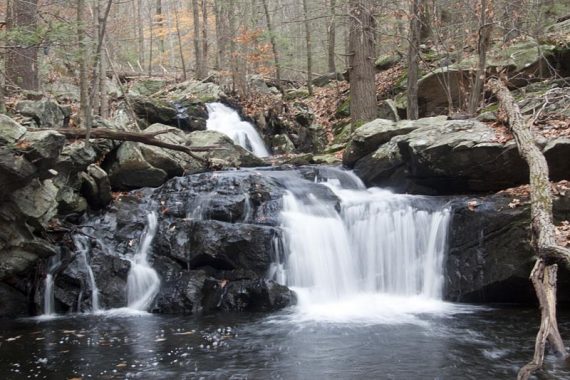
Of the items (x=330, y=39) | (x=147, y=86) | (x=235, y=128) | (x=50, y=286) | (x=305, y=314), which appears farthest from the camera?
(x=330, y=39)

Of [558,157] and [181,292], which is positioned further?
[181,292]

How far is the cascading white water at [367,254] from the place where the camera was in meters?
8.54

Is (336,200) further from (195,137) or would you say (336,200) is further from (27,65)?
(27,65)

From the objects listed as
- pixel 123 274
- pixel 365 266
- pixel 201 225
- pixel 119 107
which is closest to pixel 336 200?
pixel 365 266

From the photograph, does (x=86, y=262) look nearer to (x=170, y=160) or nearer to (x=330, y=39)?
(x=170, y=160)

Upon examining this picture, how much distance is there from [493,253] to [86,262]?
664 cm

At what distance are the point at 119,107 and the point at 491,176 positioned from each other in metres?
10.7

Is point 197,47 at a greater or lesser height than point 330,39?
lesser

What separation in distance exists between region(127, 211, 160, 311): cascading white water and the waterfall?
Result: 3.77 feet

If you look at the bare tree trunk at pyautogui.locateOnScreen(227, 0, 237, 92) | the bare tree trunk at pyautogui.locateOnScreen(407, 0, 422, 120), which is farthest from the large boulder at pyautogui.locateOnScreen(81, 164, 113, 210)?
the bare tree trunk at pyautogui.locateOnScreen(227, 0, 237, 92)

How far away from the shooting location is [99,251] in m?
8.79

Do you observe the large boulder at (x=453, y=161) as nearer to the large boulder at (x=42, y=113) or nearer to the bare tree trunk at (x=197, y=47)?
the large boulder at (x=42, y=113)

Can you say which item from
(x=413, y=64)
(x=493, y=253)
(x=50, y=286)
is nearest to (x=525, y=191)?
(x=493, y=253)

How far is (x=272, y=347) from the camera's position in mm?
6191
